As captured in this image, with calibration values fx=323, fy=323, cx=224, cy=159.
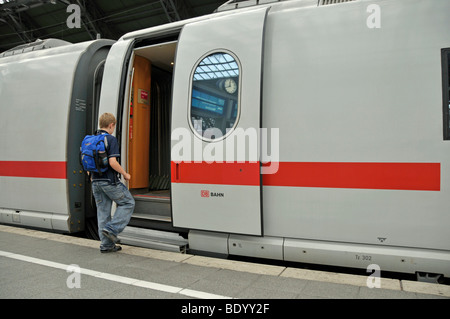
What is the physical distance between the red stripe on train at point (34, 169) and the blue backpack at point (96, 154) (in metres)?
1.34

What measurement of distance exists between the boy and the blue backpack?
0.18 feet

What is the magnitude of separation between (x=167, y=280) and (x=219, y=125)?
1667 mm

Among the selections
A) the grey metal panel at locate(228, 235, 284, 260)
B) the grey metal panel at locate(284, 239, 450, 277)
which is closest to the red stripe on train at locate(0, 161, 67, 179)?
the grey metal panel at locate(228, 235, 284, 260)

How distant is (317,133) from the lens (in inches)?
125

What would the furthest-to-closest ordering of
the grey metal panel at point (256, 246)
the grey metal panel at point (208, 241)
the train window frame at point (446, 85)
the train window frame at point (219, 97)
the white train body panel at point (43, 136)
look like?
the white train body panel at point (43, 136) → the grey metal panel at point (208, 241) → the train window frame at point (219, 97) → the grey metal panel at point (256, 246) → the train window frame at point (446, 85)

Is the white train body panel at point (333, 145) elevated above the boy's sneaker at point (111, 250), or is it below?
above

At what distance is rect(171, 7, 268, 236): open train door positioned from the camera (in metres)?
3.38

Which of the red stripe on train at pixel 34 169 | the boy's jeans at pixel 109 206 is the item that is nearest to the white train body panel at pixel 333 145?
the boy's jeans at pixel 109 206

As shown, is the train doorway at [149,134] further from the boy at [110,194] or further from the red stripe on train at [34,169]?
the red stripe on train at [34,169]

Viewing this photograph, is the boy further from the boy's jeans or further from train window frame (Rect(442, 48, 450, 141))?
train window frame (Rect(442, 48, 450, 141))

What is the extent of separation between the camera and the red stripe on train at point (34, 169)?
15.8 ft

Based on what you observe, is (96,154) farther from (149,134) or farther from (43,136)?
(43,136)

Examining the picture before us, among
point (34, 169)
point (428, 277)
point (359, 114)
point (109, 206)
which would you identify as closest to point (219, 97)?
point (359, 114)
